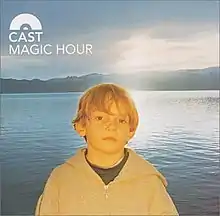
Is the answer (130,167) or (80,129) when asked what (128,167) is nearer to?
(130,167)

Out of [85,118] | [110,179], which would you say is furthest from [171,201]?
[85,118]

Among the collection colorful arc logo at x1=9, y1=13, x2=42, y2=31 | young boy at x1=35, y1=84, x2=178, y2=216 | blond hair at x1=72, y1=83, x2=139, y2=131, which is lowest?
young boy at x1=35, y1=84, x2=178, y2=216

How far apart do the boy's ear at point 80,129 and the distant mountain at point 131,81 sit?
89 mm

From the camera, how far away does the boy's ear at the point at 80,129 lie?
1.29m

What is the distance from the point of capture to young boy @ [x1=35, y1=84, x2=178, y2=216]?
122cm

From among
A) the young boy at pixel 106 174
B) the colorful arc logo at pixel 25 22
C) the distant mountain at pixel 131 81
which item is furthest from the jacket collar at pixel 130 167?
the colorful arc logo at pixel 25 22

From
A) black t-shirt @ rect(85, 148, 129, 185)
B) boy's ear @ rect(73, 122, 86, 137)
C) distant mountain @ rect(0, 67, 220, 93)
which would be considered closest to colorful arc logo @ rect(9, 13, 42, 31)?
distant mountain @ rect(0, 67, 220, 93)

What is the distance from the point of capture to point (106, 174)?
1.24m

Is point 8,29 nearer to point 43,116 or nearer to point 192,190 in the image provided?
point 43,116

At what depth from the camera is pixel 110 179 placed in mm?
1235

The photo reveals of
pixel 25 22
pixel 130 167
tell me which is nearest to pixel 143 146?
pixel 130 167

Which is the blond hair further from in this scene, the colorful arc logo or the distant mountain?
the colorful arc logo

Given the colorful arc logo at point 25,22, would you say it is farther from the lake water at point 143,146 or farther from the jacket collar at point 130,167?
the jacket collar at point 130,167

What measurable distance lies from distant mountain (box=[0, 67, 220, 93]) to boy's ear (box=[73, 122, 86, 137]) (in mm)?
89
